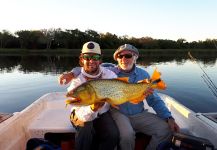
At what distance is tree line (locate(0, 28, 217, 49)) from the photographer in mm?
72125

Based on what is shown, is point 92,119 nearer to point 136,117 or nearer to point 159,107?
point 136,117

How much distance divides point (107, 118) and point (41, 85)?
1280cm

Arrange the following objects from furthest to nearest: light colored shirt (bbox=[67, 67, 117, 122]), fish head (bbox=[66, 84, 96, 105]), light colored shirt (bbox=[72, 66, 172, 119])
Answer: light colored shirt (bbox=[72, 66, 172, 119]), light colored shirt (bbox=[67, 67, 117, 122]), fish head (bbox=[66, 84, 96, 105])

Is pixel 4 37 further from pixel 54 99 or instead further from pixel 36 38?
pixel 54 99

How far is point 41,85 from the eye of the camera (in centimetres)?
1619

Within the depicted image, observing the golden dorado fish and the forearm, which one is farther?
the forearm

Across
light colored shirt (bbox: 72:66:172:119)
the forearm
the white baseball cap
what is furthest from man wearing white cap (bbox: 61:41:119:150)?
the forearm

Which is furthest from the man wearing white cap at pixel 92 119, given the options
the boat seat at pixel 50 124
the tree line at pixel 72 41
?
the tree line at pixel 72 41

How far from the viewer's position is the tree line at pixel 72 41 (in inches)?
2840

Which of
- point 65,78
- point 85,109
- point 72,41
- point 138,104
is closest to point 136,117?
point 138,104

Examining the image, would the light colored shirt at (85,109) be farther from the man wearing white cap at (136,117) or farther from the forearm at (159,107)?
the forearm at (159,107)

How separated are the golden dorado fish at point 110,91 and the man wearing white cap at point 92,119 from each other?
189 mm

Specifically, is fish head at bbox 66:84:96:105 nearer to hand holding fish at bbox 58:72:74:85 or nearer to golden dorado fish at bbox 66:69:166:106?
golden dorado fish at bbox 66:69:166:106

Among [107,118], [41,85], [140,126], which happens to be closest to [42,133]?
[107,118]
